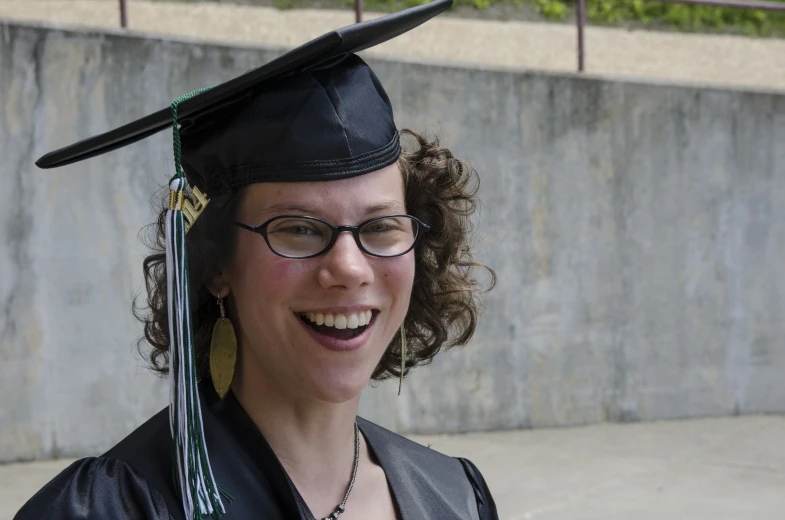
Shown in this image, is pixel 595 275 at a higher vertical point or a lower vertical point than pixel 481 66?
lower

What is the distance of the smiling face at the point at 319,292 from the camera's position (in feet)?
5.47

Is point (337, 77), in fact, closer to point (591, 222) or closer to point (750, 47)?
point (591, 222)

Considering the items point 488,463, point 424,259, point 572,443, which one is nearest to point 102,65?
point 488,463

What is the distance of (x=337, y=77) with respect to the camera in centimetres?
179

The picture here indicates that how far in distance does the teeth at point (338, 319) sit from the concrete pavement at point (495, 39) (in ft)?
18.7

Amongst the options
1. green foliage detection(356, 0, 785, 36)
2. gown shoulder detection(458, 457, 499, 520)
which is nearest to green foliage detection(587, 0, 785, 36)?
green foliage detection(356, 0, 785, 36)

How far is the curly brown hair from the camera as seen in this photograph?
70.2 inches

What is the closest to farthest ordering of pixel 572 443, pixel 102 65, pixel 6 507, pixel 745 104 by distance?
pixel 6 507 → pixel 102 65 → pixel 572 443 → pixel 745 104

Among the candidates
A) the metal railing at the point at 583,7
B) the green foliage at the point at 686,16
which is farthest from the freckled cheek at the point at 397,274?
the green foliage at the point at 686,16

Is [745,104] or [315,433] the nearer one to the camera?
[315,433]

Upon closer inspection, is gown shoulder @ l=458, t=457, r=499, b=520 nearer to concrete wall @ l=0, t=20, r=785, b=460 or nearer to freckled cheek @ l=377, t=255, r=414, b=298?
freckled cheek @ l=377, t=255, r=414, b=298

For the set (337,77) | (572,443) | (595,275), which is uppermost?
(337,77)

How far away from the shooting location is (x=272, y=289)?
167 cm

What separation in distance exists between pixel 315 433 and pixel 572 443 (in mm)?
4611
